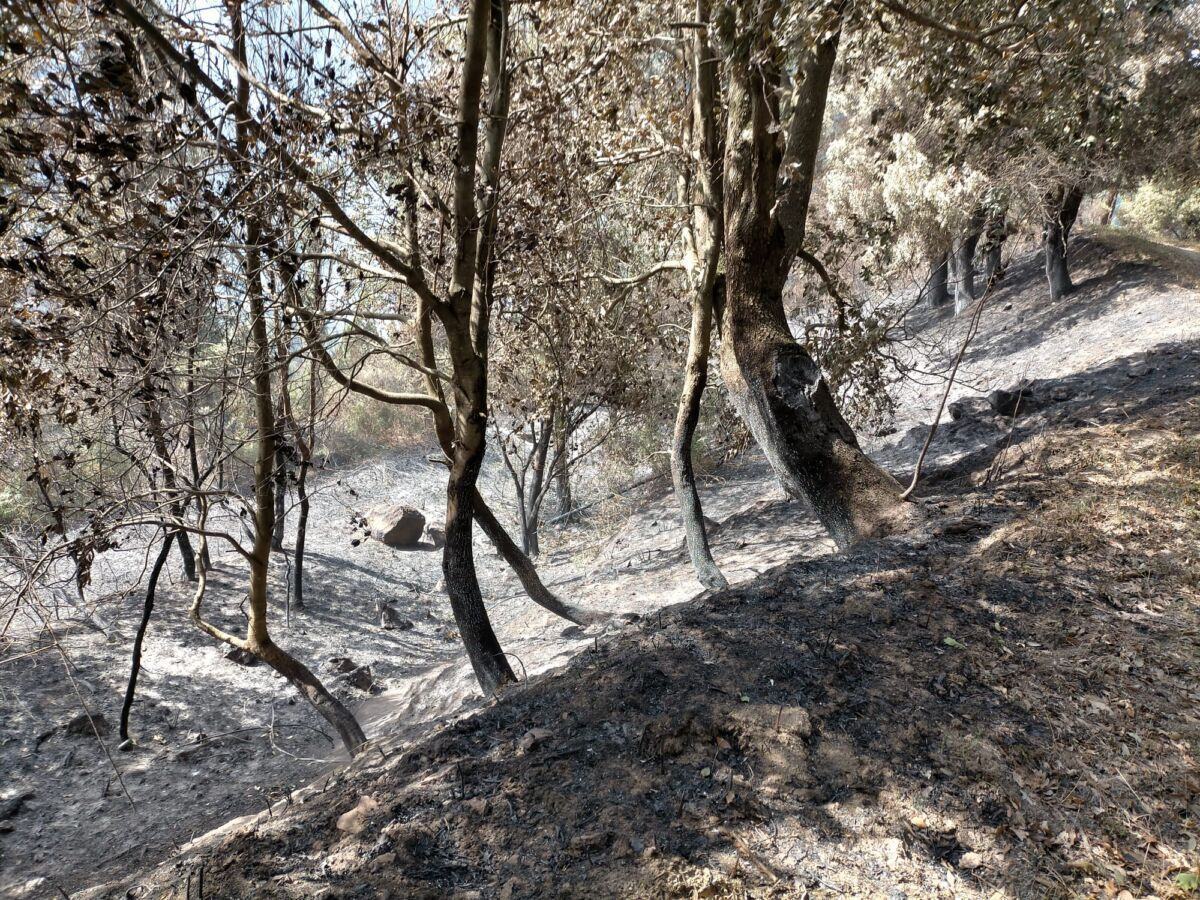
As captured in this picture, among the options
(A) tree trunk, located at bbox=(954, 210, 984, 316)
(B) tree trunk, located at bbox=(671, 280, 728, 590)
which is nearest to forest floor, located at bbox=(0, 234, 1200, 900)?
(B) tree trunk, located at bbox=(671, 280, 728, 590)

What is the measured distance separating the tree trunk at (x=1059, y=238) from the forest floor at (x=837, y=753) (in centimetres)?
743

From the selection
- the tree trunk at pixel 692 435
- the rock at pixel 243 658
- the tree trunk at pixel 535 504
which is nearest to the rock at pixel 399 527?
the tree trunk at pixel 535 504

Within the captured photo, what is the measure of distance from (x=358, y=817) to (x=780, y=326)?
4.38 metres

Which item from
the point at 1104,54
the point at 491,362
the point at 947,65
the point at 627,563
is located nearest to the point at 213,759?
the point at 627,563

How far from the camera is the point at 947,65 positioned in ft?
17.4

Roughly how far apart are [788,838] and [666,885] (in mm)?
485

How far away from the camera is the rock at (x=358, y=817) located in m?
2.66

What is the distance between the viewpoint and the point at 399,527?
1394 centimetres

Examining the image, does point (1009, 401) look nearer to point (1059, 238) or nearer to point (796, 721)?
point (796, 721)

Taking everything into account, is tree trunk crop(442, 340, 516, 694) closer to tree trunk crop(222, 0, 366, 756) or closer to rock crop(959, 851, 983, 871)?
tree trunk crop(222, 0, 366, 756)

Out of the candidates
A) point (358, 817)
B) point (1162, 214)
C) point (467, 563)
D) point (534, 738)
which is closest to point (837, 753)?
point (534, 738)

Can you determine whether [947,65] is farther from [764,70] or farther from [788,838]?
[788,838]

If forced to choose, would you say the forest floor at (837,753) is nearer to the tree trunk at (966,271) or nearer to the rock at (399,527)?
the rock at (399,527)

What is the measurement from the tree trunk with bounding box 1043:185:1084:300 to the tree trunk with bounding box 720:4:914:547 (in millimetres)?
9755
